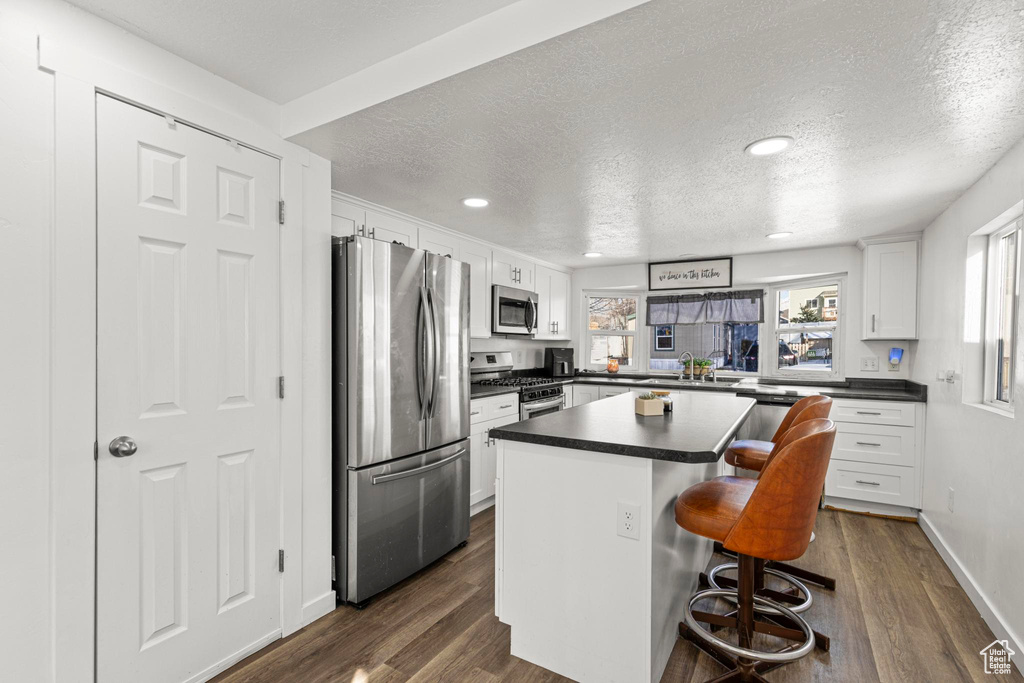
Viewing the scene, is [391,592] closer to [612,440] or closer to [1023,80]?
[612,440]

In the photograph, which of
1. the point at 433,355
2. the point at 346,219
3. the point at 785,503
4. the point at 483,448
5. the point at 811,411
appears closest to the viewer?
the point at 785,503

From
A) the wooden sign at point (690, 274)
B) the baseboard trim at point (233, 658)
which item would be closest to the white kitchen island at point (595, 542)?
the baseboard trim at point (233, 658)

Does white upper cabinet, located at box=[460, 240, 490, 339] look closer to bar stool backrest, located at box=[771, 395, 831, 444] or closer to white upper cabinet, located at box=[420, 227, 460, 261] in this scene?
white upper cabinet, located at box=[420, 227, 460, 261]

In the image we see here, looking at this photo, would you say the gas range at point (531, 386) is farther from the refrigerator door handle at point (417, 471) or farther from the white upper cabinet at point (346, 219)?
the white upper cabinet at point (346, 219)

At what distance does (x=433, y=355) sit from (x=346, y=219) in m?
1.05

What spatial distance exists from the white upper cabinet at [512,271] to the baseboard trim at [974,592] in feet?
11.9

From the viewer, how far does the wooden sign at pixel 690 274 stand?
16.6 feet

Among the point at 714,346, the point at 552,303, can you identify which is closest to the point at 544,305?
the point at 552,303

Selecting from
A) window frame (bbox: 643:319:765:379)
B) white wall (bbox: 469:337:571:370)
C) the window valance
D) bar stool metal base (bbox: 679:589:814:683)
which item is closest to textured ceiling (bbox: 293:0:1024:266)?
white wall (bbox: 469:337:571:370)

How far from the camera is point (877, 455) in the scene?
3746 mm

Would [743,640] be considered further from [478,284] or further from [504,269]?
[504,269]

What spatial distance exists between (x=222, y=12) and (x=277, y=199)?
73 centimetres

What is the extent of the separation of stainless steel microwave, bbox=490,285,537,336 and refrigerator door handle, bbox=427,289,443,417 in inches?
63.8

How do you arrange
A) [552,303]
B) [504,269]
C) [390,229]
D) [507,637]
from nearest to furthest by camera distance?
1. [507,637]
2. [390,229]
3. [504,269]
4. [552,303]
